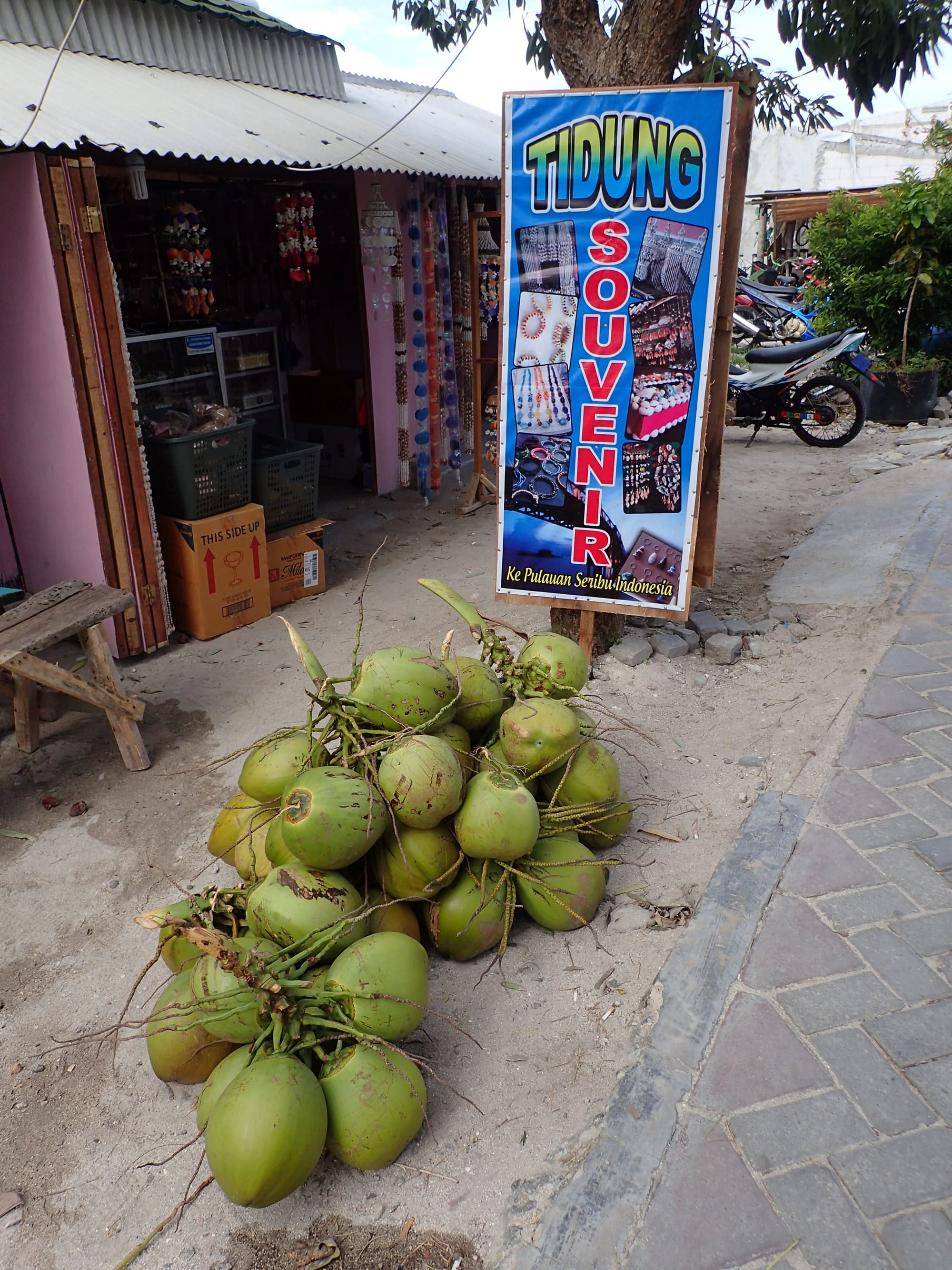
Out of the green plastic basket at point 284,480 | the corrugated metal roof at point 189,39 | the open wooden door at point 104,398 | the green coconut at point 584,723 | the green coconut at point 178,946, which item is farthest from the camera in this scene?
the green plastic basket at point 284,480

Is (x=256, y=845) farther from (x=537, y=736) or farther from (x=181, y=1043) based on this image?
(x=537, y=736)

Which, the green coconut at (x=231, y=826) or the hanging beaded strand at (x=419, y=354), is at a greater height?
the hanging beaded strand at (x=419, y=354)

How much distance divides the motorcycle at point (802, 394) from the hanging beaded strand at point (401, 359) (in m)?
3.69

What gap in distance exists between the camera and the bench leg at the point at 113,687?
4.18 meters

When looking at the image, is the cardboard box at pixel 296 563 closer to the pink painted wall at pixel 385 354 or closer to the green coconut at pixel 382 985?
the pink painted wall at pixel 385 354

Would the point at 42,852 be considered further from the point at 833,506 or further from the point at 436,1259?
the point at 833,506

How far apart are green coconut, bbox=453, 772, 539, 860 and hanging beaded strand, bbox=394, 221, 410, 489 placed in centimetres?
605

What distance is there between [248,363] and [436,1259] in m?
7.33

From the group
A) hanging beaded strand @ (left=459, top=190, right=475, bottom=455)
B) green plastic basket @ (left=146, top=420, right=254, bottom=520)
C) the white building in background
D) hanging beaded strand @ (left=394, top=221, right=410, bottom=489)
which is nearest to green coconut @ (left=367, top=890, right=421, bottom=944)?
green plastic basket @ (left=146, top=420, right=254, bottom=520)

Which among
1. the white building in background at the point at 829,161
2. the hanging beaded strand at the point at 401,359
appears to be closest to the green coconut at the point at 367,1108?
the hanging beaded strand at the point at 401,359

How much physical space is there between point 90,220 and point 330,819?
3.75 metres

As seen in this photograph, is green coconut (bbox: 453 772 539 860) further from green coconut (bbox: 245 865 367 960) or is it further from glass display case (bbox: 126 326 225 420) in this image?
glass display case (bbox: 126 326 225 420)

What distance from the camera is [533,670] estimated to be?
317 cm

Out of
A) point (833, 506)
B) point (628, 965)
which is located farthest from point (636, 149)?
point (833, 506)
